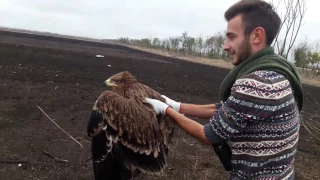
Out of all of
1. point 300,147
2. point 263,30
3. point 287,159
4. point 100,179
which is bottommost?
point 300,147

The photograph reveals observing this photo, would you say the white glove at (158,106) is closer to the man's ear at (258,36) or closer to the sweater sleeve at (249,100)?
the sweater sleeve at (249,100)

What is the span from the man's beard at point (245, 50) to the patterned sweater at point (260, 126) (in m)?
0.24

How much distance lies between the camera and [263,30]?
2287 millimetres

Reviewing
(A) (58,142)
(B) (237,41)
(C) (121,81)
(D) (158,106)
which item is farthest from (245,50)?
(A) (58,142)

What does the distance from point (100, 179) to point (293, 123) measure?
6.70ft

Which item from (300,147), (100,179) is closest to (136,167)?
(100,179)

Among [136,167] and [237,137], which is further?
[136,167]

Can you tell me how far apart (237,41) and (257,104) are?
19.1 inches

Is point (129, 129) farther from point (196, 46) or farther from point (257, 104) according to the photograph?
point (196, 46)

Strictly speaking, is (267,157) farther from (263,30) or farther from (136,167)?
(136,167)

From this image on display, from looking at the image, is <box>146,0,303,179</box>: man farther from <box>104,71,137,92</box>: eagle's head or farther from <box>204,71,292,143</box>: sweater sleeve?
<box>104,71,137,92</box>: eagle's head

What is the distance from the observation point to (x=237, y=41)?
7.77 feet

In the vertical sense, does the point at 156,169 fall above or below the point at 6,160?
above

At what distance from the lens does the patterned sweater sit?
2.12 meters
